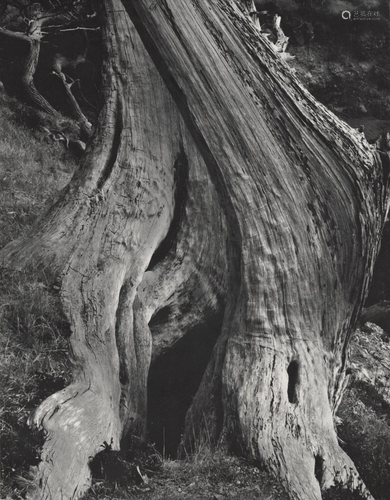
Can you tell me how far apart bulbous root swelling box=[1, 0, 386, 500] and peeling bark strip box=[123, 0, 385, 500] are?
15 mm

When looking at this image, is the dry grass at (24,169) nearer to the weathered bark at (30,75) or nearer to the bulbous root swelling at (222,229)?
the weathered bark at (30,75)

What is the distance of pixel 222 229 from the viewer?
662 centimetres

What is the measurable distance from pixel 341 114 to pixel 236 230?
35.1 ft

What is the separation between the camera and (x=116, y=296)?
18.9 ft

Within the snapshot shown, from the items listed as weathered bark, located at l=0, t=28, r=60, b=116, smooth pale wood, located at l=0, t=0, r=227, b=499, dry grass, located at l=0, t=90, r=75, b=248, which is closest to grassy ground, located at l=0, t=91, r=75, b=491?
smooth pale wood, located at l=0, t=0, r=227, b=499

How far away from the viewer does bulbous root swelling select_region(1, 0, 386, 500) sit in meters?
5.70

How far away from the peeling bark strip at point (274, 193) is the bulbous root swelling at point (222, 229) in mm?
15

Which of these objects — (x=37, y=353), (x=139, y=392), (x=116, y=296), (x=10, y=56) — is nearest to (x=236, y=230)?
(x=116, y=296)

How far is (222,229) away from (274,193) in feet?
2.30

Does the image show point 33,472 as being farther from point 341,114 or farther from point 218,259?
point 341,114

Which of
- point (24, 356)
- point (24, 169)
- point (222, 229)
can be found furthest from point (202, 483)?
point (24, 169)

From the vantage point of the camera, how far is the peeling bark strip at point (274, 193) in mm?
6070

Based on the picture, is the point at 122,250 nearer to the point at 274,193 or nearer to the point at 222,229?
the point at 222,229

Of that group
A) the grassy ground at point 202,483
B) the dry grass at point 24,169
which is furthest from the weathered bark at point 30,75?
the grassy ground at point 202,483
